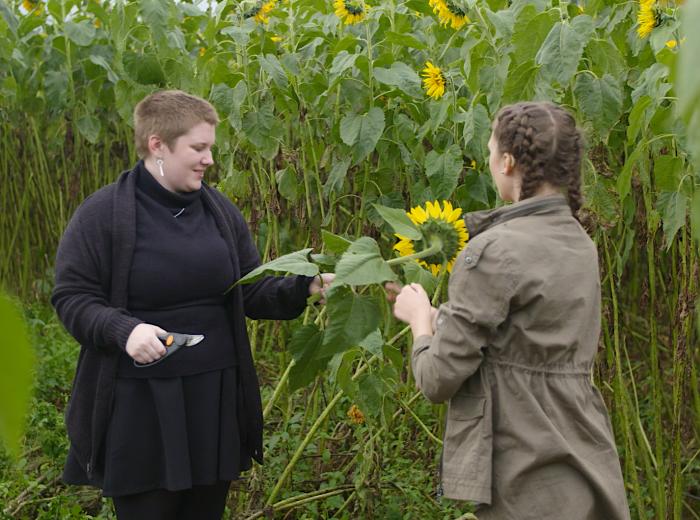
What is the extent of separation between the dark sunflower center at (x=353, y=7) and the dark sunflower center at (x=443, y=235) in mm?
807

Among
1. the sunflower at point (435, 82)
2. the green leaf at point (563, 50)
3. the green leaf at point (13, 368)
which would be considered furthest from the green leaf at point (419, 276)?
the green leaf at point (13, 368)

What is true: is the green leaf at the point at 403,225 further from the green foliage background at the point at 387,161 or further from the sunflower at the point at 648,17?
the sunflower at the point at 648,17

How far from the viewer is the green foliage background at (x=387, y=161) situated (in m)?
1.91

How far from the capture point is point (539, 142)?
1381mm

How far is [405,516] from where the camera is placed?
268 centimetres

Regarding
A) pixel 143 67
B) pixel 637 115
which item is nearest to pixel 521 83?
pixel 637 115

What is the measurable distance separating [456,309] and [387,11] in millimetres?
1194

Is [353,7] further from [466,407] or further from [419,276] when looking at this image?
[466,407]

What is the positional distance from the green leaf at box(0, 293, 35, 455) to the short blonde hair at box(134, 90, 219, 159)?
177 centimetres

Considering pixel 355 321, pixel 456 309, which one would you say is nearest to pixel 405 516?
pixel 355 321

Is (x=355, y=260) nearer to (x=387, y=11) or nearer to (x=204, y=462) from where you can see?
(x=204, y=462)

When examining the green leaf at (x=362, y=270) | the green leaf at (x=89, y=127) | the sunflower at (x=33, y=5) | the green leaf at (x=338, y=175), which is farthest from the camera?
the sunflower at (x=33, y=5)

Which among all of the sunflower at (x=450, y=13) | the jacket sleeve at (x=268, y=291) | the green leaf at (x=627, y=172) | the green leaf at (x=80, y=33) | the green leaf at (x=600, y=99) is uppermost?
the green leaf at (x=80, y=33)

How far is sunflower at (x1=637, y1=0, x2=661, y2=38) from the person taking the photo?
1908 mm
